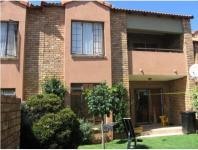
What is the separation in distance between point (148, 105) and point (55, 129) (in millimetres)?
10284

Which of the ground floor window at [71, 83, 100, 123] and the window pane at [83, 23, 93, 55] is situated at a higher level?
the window pane at [83, 23, 93, 55]

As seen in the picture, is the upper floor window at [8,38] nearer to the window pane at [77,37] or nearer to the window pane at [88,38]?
the window pane at [77,37]

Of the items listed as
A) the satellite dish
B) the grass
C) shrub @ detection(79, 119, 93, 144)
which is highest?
the satellite dish

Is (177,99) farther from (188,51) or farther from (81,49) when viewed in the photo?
(81,49)

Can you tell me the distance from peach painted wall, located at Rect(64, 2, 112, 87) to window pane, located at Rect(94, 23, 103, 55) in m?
0.30

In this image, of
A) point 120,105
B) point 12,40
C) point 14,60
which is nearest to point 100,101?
point 120,105

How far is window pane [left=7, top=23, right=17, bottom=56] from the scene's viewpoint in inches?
623

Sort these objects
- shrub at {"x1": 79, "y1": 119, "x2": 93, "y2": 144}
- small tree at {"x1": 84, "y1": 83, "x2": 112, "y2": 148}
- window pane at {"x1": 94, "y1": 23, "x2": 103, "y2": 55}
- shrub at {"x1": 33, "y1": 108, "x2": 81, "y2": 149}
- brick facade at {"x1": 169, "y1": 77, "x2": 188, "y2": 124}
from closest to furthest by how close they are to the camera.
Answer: shrub at {"x1": 33, "y1": 108, "x2": 81, "y2": 149} < small tree at {"x1": 84, "y1": 83, "x2": 112, "y2": 148} < shrub at {"x1": 79, "y1": 119, "x2": 93, "y2": 144} < window pane at {"x1": 94, "y1": 23, "x2": 103, "y2": 55} < brick facade at {"x1": 169, "y1": 77, "x2": 188, "y2": 124}

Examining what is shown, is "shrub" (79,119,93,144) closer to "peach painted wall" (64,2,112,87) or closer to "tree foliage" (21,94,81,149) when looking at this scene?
"tree foliage" (21,94,81,149)

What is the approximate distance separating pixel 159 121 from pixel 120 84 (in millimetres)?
6045

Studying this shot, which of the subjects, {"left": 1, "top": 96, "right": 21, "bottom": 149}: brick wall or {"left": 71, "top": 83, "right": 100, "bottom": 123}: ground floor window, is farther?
{"left": 71, "top": 83, "right": 100, "bottom": 123}: ground floor window

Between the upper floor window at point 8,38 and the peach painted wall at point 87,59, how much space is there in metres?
2.83

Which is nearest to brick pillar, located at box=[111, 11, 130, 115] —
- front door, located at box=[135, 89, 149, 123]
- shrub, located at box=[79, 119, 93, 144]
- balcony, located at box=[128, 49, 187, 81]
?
balcony, located at box=[128, 49, 187, 81]

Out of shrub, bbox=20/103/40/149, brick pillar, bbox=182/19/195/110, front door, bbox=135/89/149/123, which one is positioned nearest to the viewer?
shrub, bbox=20/103/40/149
